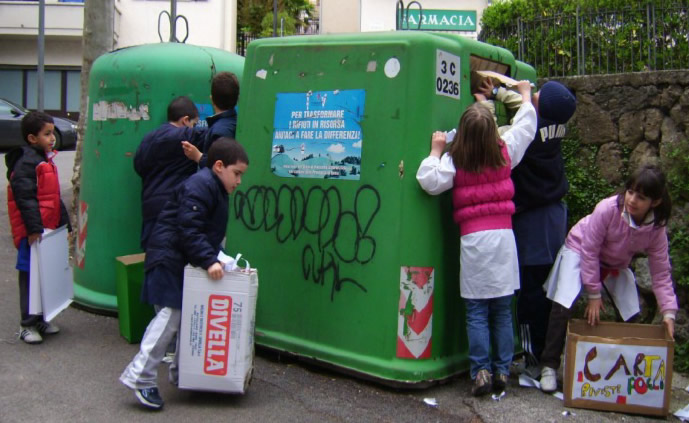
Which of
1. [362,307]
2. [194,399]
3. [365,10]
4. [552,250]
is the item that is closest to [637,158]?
[552,250]

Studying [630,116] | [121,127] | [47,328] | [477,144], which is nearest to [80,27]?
[121,127]

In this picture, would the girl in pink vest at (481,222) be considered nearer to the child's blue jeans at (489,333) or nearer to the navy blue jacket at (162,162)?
the child's blue jeans at (489,333)

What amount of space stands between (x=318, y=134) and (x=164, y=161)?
1152mm

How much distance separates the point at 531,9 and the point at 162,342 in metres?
5.28

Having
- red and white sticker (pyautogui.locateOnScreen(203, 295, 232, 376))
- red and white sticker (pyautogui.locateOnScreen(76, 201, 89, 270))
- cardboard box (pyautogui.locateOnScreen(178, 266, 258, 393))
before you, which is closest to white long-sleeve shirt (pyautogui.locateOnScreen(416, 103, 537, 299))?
cardboard box (pyautogui.locateOnScreen(178, 266, 258, 393))

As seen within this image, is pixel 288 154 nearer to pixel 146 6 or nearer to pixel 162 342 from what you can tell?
pixel 162 342

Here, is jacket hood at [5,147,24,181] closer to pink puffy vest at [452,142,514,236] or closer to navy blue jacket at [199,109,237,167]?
navy blue jacket at [199,109,237,167]

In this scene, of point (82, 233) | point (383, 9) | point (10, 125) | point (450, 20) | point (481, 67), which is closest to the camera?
point (481, 67)

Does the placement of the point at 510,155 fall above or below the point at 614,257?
above

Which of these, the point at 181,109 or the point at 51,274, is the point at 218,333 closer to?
the point at 51,274

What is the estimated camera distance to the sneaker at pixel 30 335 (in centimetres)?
454

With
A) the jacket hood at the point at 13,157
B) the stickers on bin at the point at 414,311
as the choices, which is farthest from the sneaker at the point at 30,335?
the stickers on bin at the point at 414,311

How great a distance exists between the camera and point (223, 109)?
15.4 ft

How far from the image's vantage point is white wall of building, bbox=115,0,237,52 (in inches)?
965
